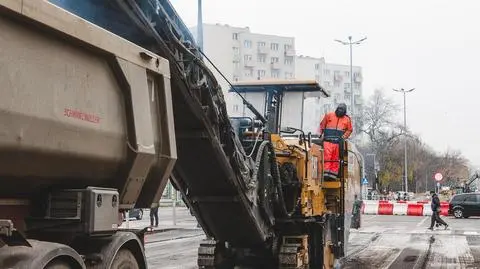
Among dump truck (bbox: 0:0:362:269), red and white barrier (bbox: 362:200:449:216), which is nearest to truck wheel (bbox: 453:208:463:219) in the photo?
red and white barrier (bbox: 362:200:449:216)

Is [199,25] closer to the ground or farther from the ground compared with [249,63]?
closer to the ground

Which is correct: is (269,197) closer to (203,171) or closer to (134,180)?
(203,171)

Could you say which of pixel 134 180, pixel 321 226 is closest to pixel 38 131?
pixel 134 180

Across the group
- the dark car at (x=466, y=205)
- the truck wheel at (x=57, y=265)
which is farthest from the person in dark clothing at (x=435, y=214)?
the truck wheel at (x=57, y=265)

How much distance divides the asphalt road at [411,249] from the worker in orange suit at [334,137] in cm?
299

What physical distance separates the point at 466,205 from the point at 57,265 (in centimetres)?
3307

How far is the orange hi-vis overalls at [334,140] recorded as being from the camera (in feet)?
33.0

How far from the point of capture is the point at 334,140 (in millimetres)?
10055

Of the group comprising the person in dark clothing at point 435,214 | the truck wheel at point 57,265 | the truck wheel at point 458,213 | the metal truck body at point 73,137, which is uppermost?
the metal truck body at point 73,137

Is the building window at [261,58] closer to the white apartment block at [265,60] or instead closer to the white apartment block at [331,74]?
the white apartment block at [265,60]

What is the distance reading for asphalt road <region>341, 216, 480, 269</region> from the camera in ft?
42.1

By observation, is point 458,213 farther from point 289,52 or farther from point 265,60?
point 289,52

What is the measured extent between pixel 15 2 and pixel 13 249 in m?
1.32

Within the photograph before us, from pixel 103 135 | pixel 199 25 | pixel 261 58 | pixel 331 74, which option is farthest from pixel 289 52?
pixel 103 135
